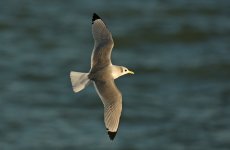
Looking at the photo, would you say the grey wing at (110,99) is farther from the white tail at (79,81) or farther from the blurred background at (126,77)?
the blurred background at (126,77)

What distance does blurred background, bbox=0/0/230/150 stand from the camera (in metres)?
11.7

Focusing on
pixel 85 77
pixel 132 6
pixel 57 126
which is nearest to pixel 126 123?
pixel 57 126

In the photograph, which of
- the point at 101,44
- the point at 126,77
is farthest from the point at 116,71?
the point at 126,77

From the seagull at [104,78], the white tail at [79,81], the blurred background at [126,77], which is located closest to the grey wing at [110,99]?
the seagull at [104,78]

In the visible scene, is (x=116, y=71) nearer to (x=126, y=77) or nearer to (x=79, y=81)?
(x=79, y=81)

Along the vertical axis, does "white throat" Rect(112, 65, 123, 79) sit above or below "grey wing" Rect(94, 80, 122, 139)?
above

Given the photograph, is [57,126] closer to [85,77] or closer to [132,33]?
[132,33]

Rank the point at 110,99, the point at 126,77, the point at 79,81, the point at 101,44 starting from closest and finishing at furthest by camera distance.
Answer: the point at 79,81 < the point at 110,99 < the point at 101,44 < the point at 126,77

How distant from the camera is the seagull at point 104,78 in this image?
513 cm

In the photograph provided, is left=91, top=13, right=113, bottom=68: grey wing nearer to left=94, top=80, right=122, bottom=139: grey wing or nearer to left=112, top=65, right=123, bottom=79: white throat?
left=112, top=65, right=123, bottom=79: white throat

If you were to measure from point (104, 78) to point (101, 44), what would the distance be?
403 mm

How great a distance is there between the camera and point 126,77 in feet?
45.6

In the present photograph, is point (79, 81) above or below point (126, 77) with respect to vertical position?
below

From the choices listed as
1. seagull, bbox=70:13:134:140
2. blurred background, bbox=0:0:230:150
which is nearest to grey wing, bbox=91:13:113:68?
seagull, bbox=70:13:134:140
